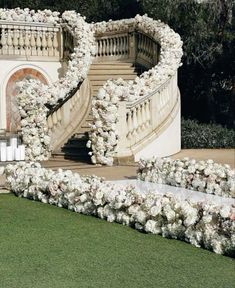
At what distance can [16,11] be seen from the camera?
18.1m

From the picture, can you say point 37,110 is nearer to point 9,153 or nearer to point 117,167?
point 9,153

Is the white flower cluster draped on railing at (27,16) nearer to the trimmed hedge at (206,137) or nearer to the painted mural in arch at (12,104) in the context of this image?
the painted mural in arch at (12,104)

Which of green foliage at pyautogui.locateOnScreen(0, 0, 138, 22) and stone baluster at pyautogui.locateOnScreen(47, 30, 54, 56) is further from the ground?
green foliage at pyautogui.locateOnScreen(0, 0, 138, 22)

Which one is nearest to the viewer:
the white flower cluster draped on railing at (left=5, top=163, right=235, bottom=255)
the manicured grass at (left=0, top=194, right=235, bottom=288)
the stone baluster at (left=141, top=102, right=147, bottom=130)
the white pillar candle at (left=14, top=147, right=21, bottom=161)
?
the manicured grass at (left=0, top=194, right=235, bottom=288)

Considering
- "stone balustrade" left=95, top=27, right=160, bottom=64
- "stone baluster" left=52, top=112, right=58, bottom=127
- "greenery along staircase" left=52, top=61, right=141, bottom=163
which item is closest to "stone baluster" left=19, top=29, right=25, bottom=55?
"greenery along staircase" left=52, top=61, right=141, bottom=163

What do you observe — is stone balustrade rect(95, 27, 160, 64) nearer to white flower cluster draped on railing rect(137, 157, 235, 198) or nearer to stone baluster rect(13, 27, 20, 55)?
stone baluster rect(13, 27, 20, 55)

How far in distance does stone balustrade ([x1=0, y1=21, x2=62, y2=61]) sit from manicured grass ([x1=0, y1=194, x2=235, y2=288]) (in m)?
11.3

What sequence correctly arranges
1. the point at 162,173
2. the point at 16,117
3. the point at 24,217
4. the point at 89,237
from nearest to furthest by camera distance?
the point at 89,237, the point at 24,217, the point at 162,173, the point at 16,117

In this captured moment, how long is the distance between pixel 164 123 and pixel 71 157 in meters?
2.42

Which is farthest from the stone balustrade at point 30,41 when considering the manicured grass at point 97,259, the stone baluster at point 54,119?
the manicured grass at point 97,259

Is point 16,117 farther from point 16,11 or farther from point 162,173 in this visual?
point 162,173

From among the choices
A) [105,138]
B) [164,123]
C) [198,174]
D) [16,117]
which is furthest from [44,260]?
[16,117]

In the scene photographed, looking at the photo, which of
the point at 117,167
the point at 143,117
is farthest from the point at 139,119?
the point at 117,167

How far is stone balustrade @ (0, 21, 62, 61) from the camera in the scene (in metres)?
17.7
